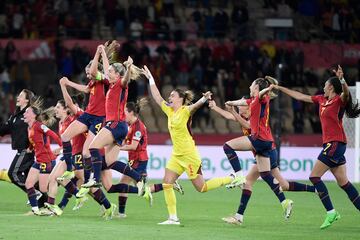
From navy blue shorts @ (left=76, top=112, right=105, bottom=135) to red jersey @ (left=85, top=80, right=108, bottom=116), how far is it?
0.21ft

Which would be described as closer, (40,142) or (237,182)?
(237,182)

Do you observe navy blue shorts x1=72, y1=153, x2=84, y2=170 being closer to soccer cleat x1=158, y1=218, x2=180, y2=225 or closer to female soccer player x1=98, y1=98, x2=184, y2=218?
female soccer player x1=98, y1=98, x2=184, y2=218

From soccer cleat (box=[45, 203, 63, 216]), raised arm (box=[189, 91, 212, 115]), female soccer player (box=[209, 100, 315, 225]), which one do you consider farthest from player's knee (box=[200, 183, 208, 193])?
soccer cleat (box=[45, 203, 63, 216])

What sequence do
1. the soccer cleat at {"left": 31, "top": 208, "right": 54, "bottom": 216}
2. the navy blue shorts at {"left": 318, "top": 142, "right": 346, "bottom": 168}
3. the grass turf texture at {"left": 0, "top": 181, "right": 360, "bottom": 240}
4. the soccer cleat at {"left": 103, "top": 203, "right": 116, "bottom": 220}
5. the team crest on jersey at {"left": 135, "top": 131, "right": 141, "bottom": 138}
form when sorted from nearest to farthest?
the grass turf texture at {"left": 0, "top": 181, "right": 360, "bottom": 240}
the navy blue shorts at {"left": 318, "top": 142, "right": 346, "bottom": 168}
the soccer cleat at {"left": 103, "top": 203, "right": 116, "bottom": 220}
the soccer cleat at {"left": 31, "top": 208, "right": 54, "bottom": 216}
the team crest on jersey at {"left": 135, "top": 131, "right": 141, "bottom": 138}

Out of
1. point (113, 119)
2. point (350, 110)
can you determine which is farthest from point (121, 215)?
point (350, 110)

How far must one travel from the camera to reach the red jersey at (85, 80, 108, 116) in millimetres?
15914

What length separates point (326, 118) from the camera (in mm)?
14820

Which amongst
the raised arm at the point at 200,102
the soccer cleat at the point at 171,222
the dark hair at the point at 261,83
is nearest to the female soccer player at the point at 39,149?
the soccer cleat at the point at 171,222

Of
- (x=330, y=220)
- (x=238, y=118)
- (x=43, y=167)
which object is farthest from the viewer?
(x=43, y=167)

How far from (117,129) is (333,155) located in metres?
3.29

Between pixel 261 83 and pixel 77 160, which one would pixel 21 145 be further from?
pixel 261 83

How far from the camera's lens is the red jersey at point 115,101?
15203 mm

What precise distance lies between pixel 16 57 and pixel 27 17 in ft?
7.30

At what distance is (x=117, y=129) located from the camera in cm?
1516
